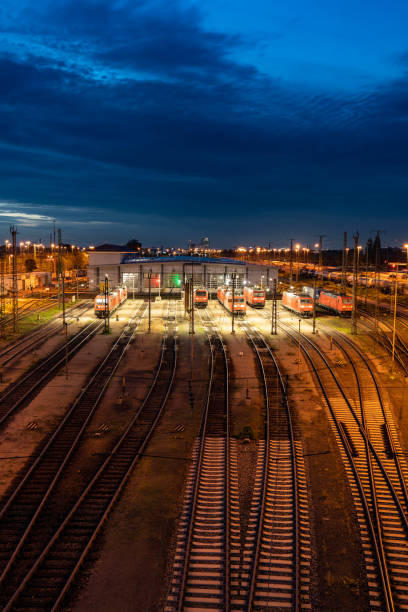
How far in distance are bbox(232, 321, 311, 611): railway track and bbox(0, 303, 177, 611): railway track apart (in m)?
3.86

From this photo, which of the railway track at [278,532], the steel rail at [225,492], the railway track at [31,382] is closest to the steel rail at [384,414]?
the railway track at [278,532]

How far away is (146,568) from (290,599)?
319 centimetres

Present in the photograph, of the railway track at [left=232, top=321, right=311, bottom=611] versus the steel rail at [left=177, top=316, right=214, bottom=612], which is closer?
the steel rail at [left=177, top=316, right=214, bottom=612]

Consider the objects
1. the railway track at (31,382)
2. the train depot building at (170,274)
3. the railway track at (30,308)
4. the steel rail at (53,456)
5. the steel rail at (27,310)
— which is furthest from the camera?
the train depot building at (170,274)

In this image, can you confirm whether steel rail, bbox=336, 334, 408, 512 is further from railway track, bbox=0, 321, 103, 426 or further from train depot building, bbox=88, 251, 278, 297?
train depot building, bbox=88, 251, 278, 297

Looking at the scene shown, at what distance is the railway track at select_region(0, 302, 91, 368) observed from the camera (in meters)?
29.0

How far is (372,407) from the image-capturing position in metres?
20.3

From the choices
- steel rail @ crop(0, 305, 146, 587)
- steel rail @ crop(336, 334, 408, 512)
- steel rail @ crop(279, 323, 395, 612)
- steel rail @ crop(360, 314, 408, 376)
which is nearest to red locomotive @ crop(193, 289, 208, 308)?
steel rail @ crop(360, 314, 408, 376)

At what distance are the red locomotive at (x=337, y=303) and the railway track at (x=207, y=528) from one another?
31.1 m

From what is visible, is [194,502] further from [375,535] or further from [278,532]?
[375,535]

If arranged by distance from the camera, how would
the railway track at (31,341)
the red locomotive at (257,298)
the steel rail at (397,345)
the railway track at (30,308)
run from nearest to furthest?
1. the steel rail at (397,345)
2. the railway track at (31,341)
3. the railway track at (30,308)
4. the red locomotive at (257,298)

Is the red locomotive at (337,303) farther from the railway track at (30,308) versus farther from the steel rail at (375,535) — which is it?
the railway track at (30,308)

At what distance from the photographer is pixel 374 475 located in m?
14.0

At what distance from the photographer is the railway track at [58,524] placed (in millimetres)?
8992
